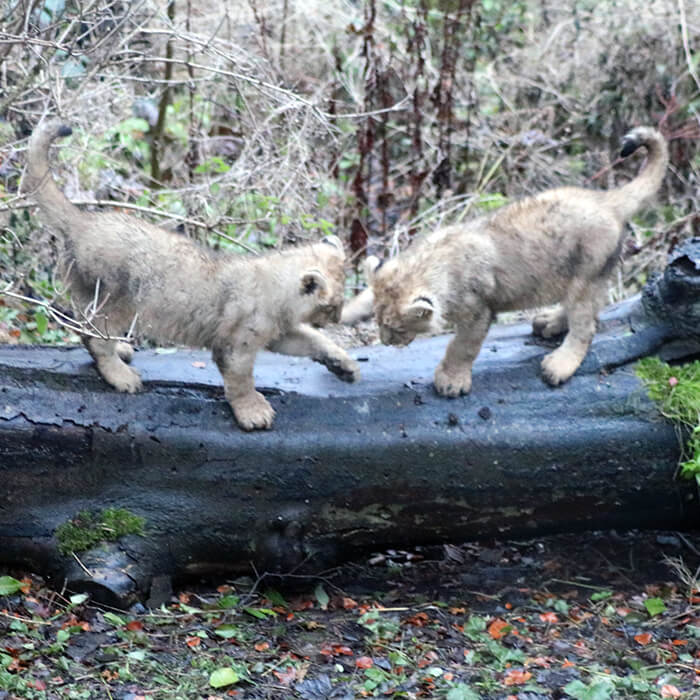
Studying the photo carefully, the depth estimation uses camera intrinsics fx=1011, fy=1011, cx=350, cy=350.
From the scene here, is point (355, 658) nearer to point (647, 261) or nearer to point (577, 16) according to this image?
point (647, 261)

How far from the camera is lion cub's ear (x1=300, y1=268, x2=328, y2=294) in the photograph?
5.82 meters

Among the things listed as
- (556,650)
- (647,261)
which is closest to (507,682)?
(556,650)

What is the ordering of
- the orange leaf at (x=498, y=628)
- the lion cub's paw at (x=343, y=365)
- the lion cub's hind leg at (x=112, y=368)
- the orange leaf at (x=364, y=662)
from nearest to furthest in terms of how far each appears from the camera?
the orange leaf at (x=364, y=662) → the orange leaf at (x=498, y=628) → the lion cub's hind leg at (x=112, y=368) → the lion cub's paw at (x=343, y=365)

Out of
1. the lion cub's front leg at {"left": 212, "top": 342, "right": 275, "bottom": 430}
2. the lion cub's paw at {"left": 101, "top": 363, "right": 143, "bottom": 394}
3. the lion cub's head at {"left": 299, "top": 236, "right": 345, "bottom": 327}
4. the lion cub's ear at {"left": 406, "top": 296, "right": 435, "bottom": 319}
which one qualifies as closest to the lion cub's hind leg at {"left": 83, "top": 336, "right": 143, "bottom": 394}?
the lion cub's paw at {"left": 101, "top": 363, "right": 143, "bottom": 394}

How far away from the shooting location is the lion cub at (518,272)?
602 centimetres

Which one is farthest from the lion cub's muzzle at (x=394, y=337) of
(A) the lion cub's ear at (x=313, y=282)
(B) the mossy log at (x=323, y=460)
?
(A) the lion cub's ear at (x=313, y=282)

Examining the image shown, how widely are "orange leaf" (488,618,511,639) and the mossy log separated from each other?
53cm

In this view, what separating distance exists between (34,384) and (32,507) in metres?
0.71

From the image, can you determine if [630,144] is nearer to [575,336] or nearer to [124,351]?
[575,336]

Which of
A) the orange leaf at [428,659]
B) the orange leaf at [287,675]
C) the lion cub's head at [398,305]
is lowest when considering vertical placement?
the orange leaf at [287,675]

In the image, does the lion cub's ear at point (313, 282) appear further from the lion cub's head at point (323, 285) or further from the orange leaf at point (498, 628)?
the orange leaf at point (498, 628)

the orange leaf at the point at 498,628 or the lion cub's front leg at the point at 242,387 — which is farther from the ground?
the lion cub's front leg at the point at 242,387

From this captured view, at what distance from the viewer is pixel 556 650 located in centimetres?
560

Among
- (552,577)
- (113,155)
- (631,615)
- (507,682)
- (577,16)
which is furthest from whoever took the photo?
(577,16)
